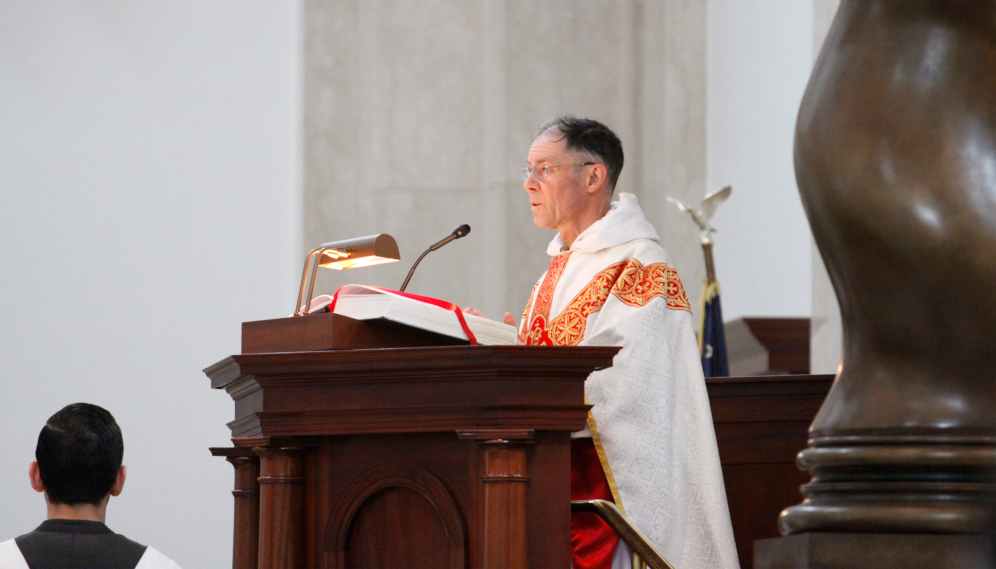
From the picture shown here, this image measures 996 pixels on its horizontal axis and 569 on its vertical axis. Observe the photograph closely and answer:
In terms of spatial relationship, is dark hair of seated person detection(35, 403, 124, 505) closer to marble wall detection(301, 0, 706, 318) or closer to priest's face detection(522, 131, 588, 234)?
priest's face detection(522, 131, 588, 234)

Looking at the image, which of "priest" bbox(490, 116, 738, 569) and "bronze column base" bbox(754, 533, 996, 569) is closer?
"bronze column base" bbox(754, 533, 996, 569)

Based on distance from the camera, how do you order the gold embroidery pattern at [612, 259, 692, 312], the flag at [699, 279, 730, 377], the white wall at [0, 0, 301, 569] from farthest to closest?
1. the white wall at [0, 0, 301, 569]
2. the flag at [699, 279, 730, 377]
3. the gold embroidery pattern at [612, 259, 692, 312]

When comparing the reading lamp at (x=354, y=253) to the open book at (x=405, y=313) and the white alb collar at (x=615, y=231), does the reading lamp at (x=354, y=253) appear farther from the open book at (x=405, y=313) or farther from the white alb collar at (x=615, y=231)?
the white alb collar at (x=615, y=231)

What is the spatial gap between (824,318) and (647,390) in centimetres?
353

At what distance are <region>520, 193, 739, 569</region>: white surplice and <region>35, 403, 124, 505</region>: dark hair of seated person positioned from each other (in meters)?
1.37

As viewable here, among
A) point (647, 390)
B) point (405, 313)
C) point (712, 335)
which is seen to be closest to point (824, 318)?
point (712, 335)

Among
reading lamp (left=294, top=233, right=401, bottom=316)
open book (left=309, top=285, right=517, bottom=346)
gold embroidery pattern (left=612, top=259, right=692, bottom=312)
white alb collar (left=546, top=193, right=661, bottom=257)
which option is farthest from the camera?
white alb collar (left=546, top=193, right=661, bottom=257)

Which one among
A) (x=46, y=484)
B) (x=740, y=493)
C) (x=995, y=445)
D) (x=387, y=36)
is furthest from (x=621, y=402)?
(x=387, y=36)

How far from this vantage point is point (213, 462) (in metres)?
8.33

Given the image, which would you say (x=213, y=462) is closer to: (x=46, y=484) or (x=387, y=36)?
(x=387, y=36)

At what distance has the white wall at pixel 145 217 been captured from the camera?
8.34 meters

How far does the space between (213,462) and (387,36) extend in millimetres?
2875

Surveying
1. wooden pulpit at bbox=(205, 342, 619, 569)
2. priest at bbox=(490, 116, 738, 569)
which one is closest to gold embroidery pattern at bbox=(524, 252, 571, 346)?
priest at bbox=(490, 116, 738, 569)

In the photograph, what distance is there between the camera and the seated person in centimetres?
295
